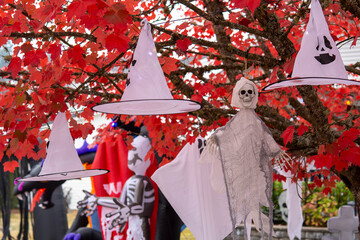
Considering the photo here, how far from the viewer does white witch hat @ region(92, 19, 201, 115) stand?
89.8 inches

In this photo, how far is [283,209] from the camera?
31.6 ft

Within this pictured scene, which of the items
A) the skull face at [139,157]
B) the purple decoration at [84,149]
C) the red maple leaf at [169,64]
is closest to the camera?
the red maple leaf at [169,64]

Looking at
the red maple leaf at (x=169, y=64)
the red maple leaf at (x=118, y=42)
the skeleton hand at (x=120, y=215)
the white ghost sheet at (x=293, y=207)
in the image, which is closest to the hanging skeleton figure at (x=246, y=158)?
the red maple leaf at (x=169, y=64)

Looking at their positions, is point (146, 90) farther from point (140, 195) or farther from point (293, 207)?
point (140, 195)

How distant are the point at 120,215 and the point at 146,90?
173 inches

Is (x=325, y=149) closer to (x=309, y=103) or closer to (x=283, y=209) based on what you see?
(x=309, y=103)

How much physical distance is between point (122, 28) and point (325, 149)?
1972 millimetres

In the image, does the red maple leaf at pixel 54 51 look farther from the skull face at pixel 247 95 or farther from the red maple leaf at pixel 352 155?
the red maple leaf at pixel 352 155

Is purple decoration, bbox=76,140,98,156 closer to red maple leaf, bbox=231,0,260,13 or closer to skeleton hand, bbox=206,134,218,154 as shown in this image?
skeleton hand, bbox=206,134,218,154

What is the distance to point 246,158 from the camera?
9.86 ft

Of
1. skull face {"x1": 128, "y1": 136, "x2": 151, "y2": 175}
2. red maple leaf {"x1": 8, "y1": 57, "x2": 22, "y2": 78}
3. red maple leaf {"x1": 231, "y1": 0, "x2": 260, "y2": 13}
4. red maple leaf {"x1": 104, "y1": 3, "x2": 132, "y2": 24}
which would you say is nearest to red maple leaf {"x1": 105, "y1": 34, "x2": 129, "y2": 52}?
red maple leaf {"x1": 104, "y1": 3, "x2": 132, "y2": 24}

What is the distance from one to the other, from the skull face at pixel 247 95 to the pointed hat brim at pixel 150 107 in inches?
25.6

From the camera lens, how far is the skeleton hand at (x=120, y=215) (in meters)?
6.05

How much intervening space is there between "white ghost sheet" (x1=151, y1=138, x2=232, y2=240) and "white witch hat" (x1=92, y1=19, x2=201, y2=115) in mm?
1234
